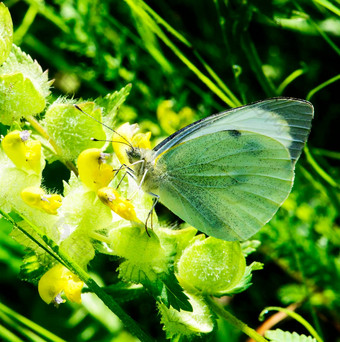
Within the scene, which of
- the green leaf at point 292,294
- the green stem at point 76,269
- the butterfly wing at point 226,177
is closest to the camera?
the green stem at point 76,269

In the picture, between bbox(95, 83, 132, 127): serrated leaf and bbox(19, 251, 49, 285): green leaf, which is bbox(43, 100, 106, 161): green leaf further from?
bbox(19, 251, 49, 285): green leaf

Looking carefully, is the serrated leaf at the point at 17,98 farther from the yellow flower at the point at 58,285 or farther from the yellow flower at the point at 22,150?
the yellow flower at the point at 58,285

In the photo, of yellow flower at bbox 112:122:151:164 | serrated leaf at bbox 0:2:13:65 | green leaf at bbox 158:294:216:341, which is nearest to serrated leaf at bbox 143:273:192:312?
green leaf at bbox 158:294:216:341

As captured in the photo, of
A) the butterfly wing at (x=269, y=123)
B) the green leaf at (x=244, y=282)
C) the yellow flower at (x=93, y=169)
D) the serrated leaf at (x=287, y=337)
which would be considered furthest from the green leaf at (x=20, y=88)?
the serrated leaf at (x=287, y=337)

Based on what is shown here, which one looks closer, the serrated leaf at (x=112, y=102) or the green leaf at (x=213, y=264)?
the green leaf at (x=213, y=264)

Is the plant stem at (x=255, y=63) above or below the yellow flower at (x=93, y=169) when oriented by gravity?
below

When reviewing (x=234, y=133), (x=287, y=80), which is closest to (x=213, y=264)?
(x=234, y=133)

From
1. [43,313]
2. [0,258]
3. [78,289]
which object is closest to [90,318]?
[43,313]

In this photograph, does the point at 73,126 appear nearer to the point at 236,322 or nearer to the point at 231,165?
the point at 231,165
